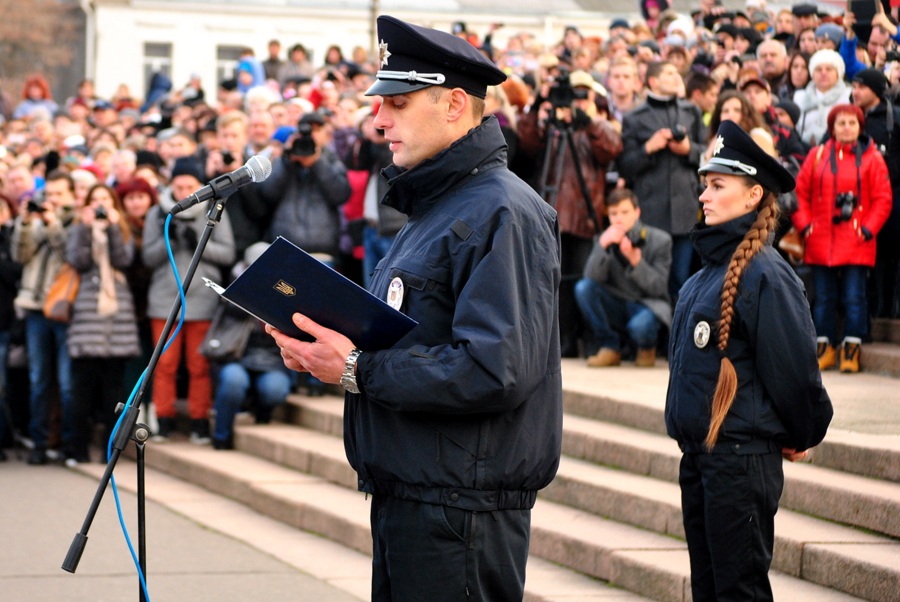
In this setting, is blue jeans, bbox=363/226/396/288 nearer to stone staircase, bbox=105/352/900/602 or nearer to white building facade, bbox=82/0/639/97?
stone staircase, bbox=105/352/900/602

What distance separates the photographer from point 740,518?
4.32 m

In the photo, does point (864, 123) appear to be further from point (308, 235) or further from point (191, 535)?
point (191, 535)

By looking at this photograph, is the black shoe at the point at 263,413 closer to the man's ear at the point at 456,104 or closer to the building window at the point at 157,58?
the man's ear at the point at 456,104

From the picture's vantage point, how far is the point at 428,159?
3.30 m

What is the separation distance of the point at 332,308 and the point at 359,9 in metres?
39.0

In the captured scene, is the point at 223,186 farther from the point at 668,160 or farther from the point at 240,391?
the point at 668,160

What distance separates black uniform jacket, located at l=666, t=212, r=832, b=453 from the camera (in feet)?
14.3

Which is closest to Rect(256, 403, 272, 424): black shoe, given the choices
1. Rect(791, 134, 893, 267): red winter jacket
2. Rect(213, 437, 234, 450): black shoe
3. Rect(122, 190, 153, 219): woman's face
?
Rect(213, 437, 234, 450): black shoe

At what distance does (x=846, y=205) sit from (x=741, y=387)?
4.71m

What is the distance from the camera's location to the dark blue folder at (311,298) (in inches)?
124

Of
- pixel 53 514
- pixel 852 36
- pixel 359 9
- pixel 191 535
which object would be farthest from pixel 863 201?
pixel 359 9

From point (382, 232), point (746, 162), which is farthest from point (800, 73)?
point (746, 162)

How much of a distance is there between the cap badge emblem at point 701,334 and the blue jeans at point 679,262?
203 inches

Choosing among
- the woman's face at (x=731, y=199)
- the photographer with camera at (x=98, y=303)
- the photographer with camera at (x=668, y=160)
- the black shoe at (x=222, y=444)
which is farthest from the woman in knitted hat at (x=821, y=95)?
the woman's face at (x=731, y=199)
